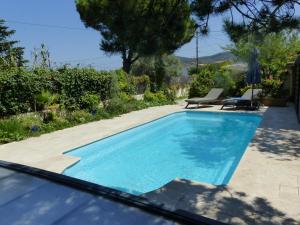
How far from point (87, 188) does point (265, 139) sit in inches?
287

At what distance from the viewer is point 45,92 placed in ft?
37.2

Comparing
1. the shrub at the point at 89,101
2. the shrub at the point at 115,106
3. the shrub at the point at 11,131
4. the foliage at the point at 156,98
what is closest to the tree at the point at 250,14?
the shrub at the point at 11,131

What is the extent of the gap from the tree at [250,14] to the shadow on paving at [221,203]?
2489 millimetres

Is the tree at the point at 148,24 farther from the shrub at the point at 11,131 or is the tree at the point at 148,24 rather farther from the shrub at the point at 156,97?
the shrub at the point at 156,97

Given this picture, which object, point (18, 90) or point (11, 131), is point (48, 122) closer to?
point (18, 90)

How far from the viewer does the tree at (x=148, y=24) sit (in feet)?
12.8

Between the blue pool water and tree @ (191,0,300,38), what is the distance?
3.30 metres

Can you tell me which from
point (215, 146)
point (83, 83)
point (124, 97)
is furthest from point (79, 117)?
point (215, 146)

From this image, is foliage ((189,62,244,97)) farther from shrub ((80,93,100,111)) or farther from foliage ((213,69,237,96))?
shrub ((80,93,100,111))

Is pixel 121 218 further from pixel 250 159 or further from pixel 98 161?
pixel 98 161

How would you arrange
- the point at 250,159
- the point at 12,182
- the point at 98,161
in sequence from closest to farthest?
the point at 12,182
the point at 250,159
the point at 98,161

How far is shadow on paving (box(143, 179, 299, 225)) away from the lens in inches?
152

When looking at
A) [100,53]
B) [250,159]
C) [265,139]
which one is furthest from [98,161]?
[100,53]

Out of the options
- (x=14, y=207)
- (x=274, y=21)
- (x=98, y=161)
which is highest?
(x=274, y=21)
